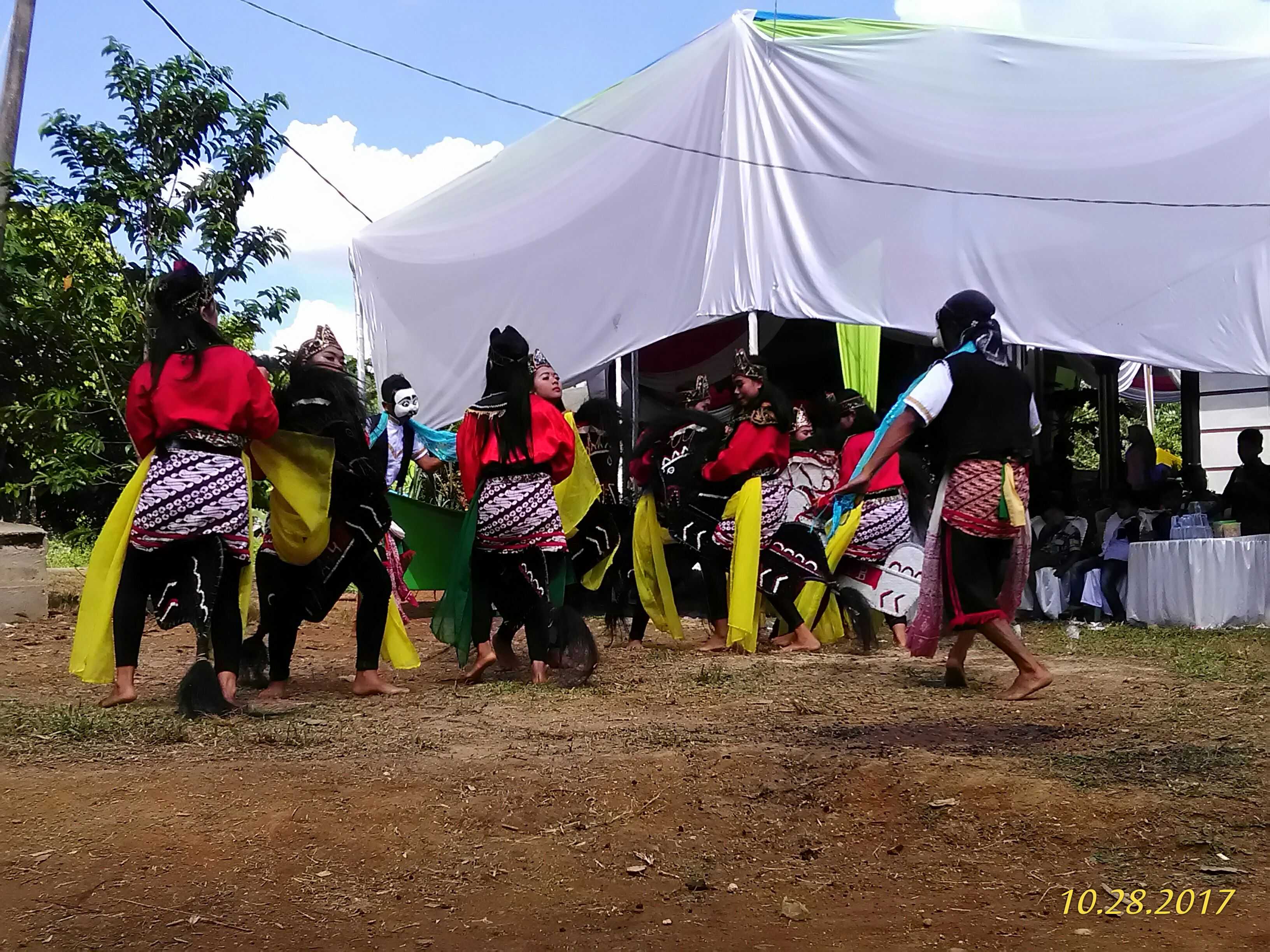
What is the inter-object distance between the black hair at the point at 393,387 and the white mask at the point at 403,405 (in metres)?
0.03

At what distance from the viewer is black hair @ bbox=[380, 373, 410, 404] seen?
6.68 metres

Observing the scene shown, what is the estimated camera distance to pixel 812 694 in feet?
18.1

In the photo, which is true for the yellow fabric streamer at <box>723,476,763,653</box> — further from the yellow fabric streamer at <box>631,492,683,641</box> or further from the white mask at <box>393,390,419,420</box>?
the white mask at <box>393,390,419,420</box>

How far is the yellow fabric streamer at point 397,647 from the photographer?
Answer: 573 centimetres

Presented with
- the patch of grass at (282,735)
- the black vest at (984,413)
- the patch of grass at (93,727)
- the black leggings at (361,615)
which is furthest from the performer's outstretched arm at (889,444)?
the patch of grass at (93,727)

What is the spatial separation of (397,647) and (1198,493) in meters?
6.92

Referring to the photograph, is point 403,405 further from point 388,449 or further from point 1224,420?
point 1224,420

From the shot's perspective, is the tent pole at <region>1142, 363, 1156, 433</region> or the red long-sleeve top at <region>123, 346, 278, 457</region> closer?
the red long-sleeve top at <region>123, 346, 278, 457</region>

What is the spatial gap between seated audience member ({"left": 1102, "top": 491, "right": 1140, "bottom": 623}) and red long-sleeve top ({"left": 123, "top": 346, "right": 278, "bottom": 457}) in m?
6.49

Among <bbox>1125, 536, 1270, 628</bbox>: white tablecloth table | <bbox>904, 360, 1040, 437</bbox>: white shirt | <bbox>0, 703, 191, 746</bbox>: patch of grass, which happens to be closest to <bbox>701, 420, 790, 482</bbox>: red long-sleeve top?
<bbox>904, 360, 1040, 437</bbox>: white shirt

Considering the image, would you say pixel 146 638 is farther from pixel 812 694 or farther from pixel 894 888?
pixel 894 888

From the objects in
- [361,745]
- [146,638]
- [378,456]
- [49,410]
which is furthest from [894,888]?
[49,410]

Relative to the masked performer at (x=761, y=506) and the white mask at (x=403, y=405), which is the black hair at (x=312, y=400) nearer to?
the white mask at (x=403, y=405)

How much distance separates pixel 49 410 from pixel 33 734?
16.5 feet
